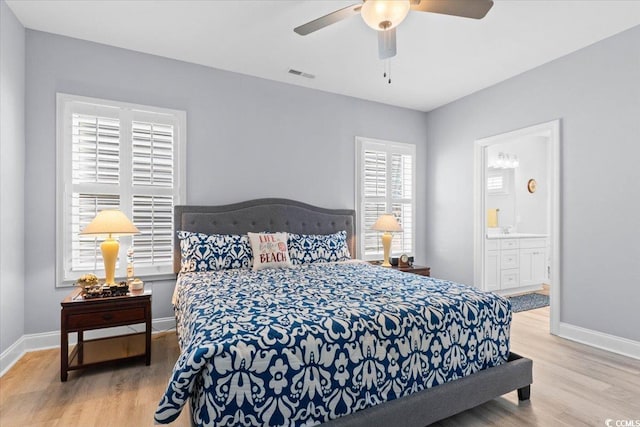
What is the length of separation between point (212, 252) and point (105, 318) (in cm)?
99

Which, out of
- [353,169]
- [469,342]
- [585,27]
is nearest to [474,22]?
[585,27]

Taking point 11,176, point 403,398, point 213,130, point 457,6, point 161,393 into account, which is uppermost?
point 457,6

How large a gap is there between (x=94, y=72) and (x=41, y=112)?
23.4 inches

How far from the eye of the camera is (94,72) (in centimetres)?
321

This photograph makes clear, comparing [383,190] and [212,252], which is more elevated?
[383,190]

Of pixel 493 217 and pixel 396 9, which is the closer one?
pixel 396 9

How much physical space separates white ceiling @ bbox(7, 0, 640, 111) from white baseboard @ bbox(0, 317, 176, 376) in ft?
8.98

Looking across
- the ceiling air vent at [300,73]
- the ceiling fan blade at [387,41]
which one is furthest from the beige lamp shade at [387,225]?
the ceiling fan blade at [387,41]

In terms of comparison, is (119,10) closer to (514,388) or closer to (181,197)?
(181,197)

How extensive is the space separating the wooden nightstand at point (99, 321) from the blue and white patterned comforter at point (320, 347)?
0.59 m

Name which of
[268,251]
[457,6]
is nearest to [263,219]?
[268,251]

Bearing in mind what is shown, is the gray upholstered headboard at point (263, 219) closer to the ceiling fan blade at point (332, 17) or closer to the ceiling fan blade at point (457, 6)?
the ceiling fan blade at point (332, 17)

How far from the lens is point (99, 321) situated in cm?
257

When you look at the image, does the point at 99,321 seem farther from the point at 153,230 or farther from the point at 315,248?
the point at 315,248
